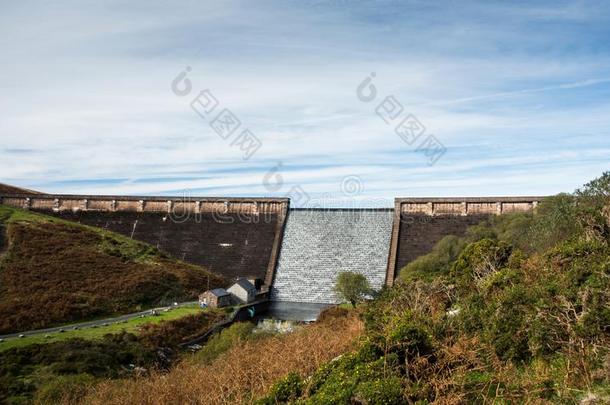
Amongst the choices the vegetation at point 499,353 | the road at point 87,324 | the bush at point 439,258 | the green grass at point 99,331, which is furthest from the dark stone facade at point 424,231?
the vegetation at point 499,353

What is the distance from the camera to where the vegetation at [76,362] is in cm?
2023

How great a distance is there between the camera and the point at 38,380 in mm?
22391

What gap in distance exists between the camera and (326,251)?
50.8m

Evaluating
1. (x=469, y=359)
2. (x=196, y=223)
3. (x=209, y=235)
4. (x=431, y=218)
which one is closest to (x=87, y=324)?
(x=209, y=235)

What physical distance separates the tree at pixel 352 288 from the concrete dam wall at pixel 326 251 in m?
4.99

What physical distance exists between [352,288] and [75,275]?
20.8 m

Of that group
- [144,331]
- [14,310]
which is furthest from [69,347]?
[14,310]

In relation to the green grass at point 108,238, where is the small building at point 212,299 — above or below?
below

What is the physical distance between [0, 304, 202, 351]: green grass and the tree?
1022 cm

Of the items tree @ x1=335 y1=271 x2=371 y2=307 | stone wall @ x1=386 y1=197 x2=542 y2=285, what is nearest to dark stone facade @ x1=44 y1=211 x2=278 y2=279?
tree @ x1=335 y1=271 x2=371 y2=307

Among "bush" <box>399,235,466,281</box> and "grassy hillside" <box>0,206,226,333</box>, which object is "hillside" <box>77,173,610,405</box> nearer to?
"bush" <box>399,235,466,281</box>

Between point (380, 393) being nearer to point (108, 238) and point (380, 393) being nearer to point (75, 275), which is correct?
point (75, 275)

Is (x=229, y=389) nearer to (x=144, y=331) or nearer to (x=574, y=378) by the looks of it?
(x=574, y=378)

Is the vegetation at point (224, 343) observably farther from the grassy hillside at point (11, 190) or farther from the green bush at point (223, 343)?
the grassy hillside at point (11, 190)
